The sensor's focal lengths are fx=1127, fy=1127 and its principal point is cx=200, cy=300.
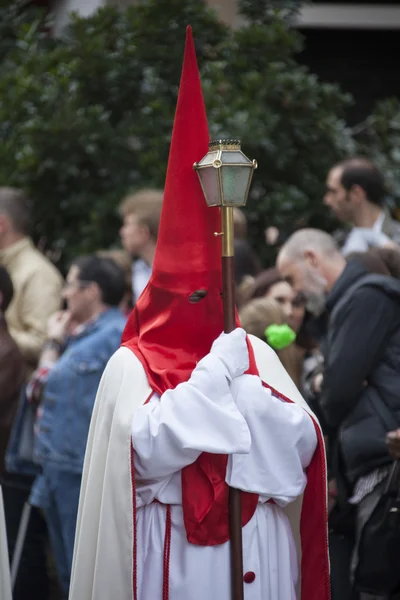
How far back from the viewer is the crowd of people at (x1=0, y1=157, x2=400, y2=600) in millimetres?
5055

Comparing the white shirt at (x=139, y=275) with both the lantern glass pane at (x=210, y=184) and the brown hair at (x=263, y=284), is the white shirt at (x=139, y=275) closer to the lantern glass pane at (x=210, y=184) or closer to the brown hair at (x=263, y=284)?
the brown hair at (x=263, y=284)

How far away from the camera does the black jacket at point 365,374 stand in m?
5.03

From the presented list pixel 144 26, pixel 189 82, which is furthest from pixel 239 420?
pixel 144 26

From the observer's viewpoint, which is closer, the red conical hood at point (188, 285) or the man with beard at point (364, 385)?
the red conical hood at point (188, 285)

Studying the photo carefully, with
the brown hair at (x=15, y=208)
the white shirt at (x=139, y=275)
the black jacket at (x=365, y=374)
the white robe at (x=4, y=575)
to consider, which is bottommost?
the white robe at (x=4, y=575)

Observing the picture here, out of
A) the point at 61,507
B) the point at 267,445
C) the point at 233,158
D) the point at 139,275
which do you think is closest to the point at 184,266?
the point at 233,158

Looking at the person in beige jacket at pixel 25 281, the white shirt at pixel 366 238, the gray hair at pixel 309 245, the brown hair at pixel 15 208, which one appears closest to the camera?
the gray hair at pixel 309 245

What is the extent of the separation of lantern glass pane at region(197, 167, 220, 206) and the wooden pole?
49 millimetres

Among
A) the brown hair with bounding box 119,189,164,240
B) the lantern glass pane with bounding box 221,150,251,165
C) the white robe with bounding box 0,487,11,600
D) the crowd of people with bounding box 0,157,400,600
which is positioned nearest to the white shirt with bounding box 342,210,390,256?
the crowd of people with bounding box 0,157,400,600

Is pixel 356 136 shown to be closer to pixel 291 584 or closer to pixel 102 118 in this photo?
pixel 102 118

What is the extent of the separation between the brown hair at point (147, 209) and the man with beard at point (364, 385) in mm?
2111

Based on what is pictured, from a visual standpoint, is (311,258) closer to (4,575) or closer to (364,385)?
(364,385)

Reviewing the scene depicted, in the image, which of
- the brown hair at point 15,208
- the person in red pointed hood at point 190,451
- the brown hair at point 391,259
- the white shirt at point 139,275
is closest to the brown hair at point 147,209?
the white shirt at point 139,275

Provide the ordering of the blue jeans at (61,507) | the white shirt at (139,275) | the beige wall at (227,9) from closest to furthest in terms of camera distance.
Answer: the blue jeans at (61,507) < the white shirt at (139,275) < the beige wall at (227,9)
